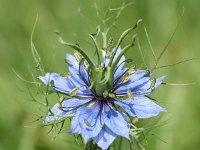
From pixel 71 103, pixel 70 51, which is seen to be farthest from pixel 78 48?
pixel 70 51

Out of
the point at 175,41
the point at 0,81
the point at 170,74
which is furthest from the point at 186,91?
the point at 0,81

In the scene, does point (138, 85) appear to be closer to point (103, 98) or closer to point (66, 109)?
point (103, 98)

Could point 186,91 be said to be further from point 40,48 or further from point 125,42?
point 40,48

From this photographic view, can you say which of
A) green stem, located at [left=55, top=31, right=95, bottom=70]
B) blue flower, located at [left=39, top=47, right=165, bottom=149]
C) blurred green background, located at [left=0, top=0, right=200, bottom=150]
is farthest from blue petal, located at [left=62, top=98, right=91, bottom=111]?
blurred green background, located at [left=0, top=0, right=200, bottom=150]

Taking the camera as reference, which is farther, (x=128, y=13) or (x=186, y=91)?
(x=128, y=13)

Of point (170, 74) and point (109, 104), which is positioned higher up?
point (170, 74)

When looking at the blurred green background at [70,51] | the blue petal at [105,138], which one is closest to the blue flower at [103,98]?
the blue petal at [105,138]

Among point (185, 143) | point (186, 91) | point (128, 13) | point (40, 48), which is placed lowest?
point (185, 143)

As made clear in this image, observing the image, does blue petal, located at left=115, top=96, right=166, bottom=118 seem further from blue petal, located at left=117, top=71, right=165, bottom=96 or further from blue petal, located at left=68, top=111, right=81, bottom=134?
blue petal, located at left=68, top=111, right=81, bottom=134
